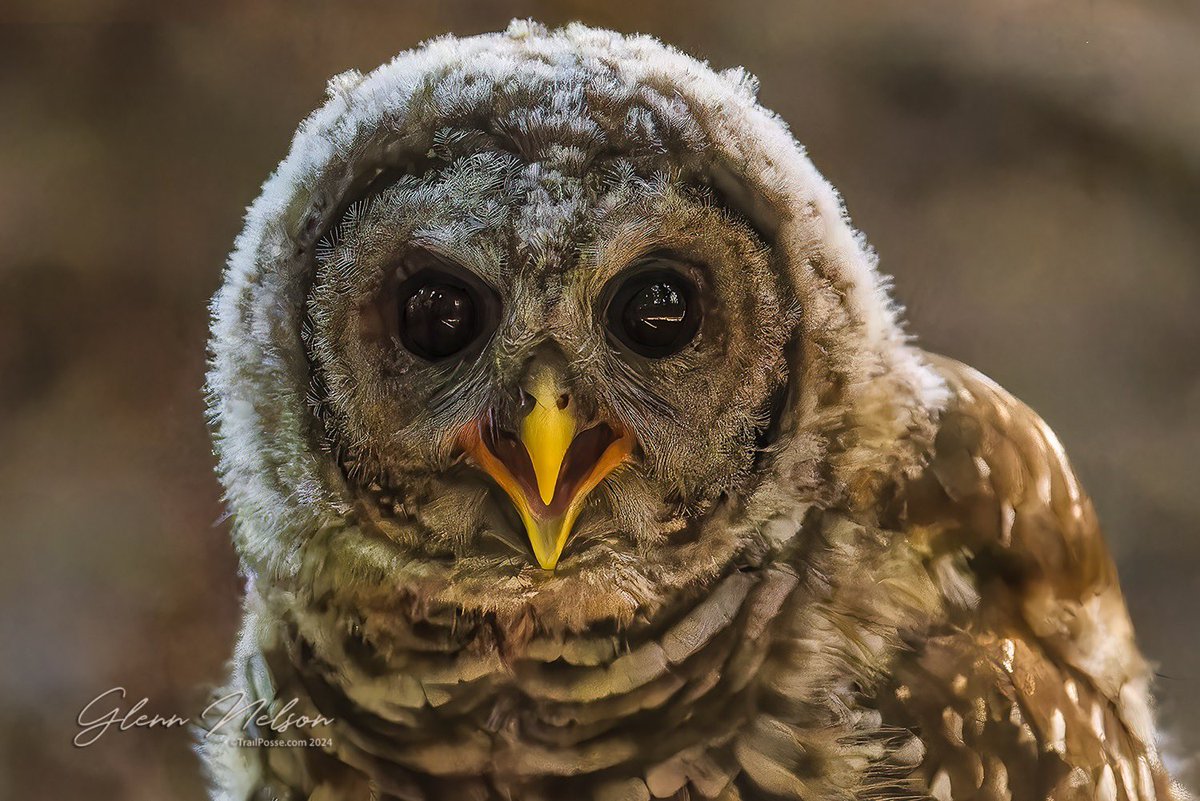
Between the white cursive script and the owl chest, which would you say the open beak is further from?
the white cursive script

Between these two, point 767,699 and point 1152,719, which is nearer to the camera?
point 767,699

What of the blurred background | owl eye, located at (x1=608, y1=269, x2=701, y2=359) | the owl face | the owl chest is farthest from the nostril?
the blurred background

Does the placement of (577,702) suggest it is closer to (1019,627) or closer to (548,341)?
(548,341)

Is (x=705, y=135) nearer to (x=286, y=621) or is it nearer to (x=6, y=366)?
(x=286, y=621)

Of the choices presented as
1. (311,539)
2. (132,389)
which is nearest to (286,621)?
(311,539)

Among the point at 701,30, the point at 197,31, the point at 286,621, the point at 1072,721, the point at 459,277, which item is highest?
the point at 701,30

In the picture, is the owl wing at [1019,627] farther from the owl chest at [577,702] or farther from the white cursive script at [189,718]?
the white cursive script at [189,718]

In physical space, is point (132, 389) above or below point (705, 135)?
below
